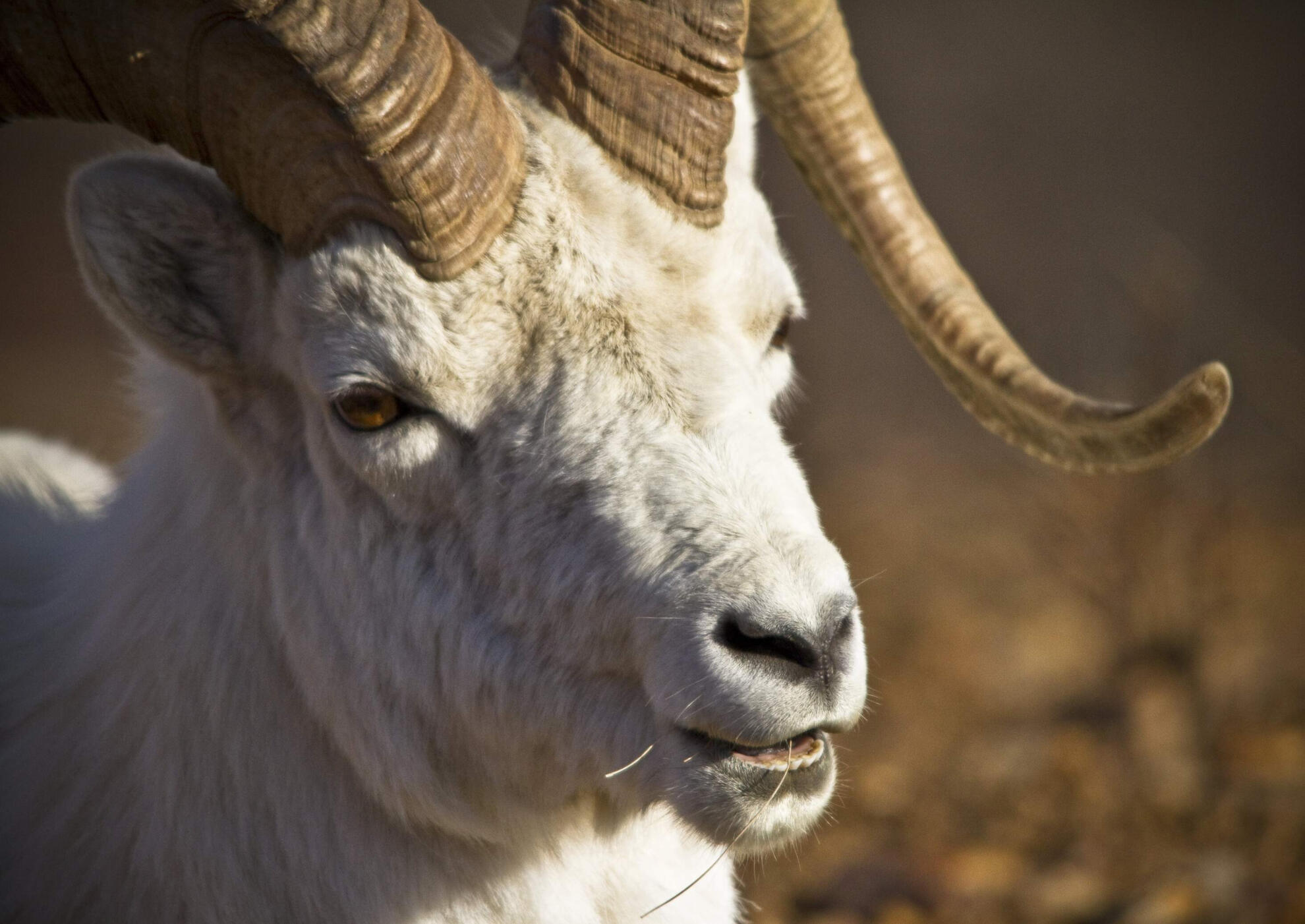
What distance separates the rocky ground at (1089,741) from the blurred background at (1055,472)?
0.02 meters

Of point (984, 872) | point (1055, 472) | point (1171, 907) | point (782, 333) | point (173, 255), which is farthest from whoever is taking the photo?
point (1055, 472)

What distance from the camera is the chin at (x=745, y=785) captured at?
2.30 meters

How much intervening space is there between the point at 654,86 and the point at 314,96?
76cm

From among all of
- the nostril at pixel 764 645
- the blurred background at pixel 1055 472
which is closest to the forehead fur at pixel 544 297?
the nostril at pixel 764 645

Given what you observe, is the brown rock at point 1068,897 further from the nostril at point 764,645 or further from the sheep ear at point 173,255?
the sheep ear at point 173,255

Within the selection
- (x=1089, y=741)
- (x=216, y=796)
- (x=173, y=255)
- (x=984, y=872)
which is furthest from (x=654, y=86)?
(x=1089, y=741)

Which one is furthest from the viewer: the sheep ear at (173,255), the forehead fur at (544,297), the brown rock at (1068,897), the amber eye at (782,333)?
the brown rock at (1068,897)

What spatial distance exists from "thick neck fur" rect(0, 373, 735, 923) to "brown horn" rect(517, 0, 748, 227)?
1183 mm

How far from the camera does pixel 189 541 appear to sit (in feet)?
9.74

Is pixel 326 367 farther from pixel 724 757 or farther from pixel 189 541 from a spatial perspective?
pixel 724 757

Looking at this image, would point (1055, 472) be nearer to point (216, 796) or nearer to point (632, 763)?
point (632, 763)

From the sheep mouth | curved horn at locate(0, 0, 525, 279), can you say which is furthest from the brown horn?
the sheep mouth

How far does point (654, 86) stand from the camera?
266 cm

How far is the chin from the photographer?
7.55 feet
